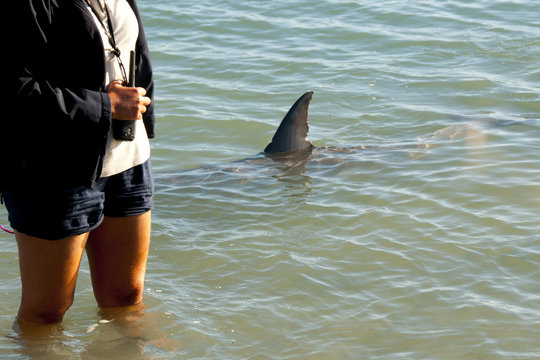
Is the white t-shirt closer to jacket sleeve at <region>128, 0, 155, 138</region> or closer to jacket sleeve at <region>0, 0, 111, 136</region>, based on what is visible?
jacket sleeve at <region>128, 0, 155, 138</region>

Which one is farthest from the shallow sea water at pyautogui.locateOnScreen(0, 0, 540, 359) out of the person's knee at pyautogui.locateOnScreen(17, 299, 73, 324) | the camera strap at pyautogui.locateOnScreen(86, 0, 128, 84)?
the camera strap at pyautogui.locateOnScreen(86, 0, 128, 84)

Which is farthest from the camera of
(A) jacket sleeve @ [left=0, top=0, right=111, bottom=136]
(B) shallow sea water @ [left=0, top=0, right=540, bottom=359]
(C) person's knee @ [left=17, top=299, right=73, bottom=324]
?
(B) shallow sea water @ [left=0, top=0, right=540, bottom=359]

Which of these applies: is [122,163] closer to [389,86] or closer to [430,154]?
[430,154]

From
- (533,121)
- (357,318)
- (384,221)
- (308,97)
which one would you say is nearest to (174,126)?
(308,97)

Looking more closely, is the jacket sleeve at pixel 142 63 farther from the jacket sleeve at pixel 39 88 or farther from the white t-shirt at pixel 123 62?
the jacket sleeve at pixel 39 88

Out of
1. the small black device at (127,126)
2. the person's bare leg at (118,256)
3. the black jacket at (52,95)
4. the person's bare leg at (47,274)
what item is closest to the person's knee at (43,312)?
the person's bare leg at (47,274)

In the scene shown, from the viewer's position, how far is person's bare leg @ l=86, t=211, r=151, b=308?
9.68 ft

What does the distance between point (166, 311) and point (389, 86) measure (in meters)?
4.94

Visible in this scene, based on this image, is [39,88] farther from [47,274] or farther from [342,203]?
[342,203]

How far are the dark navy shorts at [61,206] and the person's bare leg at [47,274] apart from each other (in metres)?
0.06

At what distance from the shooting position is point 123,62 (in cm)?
279

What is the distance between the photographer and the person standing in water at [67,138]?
2477mm

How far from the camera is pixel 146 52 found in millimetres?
2980

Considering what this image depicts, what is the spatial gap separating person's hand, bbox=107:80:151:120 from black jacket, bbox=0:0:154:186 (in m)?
0.04
